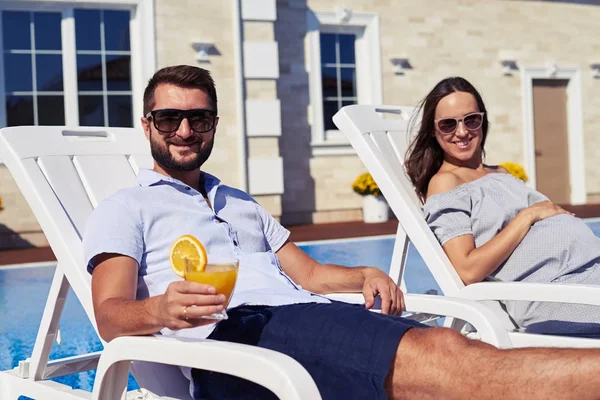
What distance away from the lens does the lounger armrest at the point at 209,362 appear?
62.6 inches

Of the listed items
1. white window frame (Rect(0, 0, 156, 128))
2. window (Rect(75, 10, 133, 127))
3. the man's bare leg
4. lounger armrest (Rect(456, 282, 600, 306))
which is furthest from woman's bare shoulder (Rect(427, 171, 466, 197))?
window (Rect(75, 10, 133, 127))

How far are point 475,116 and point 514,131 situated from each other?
10140mm

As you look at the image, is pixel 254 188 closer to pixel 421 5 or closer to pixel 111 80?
pixel 111 80

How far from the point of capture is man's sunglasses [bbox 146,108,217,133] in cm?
241

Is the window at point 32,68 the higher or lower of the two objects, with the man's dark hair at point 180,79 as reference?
higher

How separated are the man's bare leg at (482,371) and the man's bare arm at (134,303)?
0.49 m

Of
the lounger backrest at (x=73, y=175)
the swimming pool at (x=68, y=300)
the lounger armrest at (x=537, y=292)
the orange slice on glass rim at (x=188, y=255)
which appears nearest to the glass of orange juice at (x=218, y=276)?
the orange slice on glass rim at (x=188, y=255)

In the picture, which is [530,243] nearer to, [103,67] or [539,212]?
[539,212]

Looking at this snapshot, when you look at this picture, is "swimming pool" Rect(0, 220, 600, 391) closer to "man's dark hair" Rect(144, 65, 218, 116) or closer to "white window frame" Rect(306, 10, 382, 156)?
"man's dark hair" Rect(144, 65, 218, 116)

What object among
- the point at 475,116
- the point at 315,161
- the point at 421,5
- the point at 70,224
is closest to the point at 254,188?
the point at 315,161

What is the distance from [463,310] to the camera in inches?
92.1

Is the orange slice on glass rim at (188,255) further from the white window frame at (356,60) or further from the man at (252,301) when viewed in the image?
the white window frame at (356,60)

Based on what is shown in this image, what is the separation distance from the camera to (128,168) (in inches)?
119

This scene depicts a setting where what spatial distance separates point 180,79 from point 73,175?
615mm
